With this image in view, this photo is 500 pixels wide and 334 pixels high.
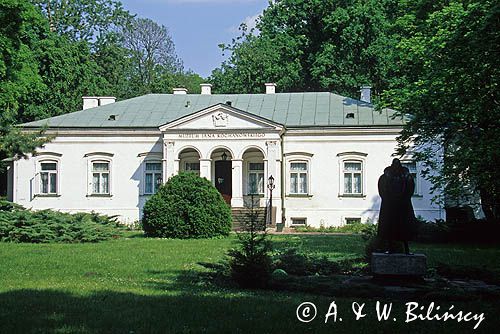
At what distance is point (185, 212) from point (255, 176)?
430 inches

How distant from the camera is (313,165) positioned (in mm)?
32125

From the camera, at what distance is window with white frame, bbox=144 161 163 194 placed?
108 feet

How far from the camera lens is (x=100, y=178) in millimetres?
33031

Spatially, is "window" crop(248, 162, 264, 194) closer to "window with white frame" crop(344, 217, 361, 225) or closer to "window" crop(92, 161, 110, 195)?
"window with white frame" crop(344, 217, 361, 225)

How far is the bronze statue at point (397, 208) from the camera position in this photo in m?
11.0

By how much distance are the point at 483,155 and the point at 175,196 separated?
9753 mm

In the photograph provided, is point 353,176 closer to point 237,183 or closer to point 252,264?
point 237,183

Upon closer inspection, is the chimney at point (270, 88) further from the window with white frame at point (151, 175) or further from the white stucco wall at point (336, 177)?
the window with white frame at point (151, 175)

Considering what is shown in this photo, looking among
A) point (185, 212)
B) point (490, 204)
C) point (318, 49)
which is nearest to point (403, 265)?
point (185, 212)

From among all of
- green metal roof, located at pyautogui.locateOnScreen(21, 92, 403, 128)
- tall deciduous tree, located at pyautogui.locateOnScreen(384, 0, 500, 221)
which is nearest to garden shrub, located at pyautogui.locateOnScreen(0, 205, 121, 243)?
tall deciduous tree, located at pyautogui.locateOnScreen(384, 0, 500, 221)

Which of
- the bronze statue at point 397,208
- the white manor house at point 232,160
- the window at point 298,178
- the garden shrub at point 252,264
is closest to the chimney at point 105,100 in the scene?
the white manor house at point 232,160

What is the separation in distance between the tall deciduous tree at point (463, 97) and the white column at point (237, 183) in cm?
971

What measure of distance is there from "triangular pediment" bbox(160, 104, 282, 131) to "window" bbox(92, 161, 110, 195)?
4128 mm

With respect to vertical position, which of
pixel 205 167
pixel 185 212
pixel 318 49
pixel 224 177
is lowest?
pixel 185 212
